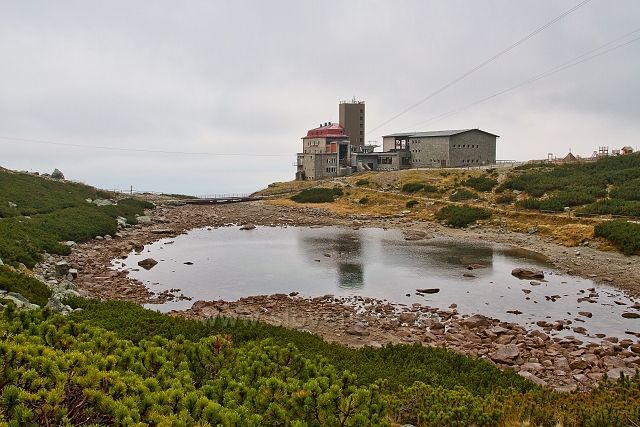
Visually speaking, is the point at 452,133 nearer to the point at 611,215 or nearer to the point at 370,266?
the point at 611,215

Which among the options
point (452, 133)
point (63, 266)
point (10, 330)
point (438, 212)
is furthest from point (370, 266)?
point (452, 133)

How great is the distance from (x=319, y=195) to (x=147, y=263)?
39.5 metres

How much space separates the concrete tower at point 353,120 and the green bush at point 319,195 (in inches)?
1474

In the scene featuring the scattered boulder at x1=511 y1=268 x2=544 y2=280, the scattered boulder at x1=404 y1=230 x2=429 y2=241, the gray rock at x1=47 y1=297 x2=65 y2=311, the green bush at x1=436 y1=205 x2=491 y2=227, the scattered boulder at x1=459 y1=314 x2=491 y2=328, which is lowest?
the scattered boulder at x1=459 y1=314 x2=491 y2=328

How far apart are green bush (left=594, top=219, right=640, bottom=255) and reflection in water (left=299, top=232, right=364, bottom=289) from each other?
57.3 ft

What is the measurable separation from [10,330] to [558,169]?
64159 mm

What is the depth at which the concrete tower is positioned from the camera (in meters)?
106

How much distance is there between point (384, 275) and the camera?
28.9 meters

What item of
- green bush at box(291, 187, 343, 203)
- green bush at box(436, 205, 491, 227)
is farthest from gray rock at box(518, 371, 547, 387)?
green bush at box(291, 187, 343, 203)

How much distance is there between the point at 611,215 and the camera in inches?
1556

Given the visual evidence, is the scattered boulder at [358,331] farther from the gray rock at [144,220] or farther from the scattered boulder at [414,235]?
the gray rock at [144,220]

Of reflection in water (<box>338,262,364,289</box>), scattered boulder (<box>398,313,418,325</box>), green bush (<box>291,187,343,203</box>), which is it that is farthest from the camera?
green bush (<box>291,187,343,203</box>)

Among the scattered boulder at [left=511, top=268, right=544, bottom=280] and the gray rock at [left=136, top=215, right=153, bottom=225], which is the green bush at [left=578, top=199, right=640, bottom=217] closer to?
the scattered boulder at [left=511, top=268, right=544, bottom=280]

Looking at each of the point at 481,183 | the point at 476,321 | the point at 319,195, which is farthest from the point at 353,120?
the point at 476,321
